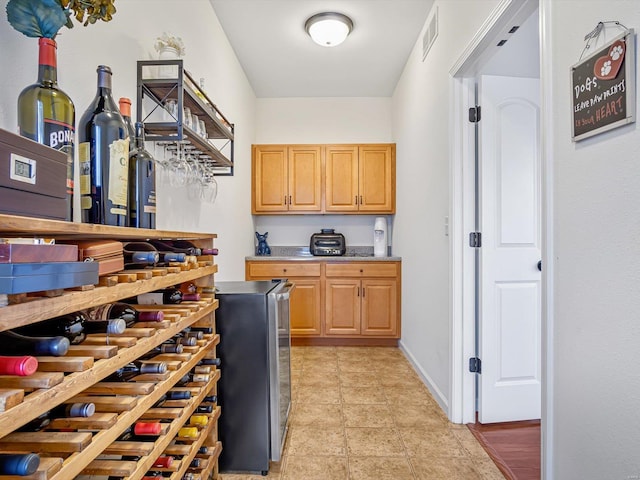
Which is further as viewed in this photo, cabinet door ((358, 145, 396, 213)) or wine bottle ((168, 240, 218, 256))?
cabinet door ((358, 145, 396, 213))

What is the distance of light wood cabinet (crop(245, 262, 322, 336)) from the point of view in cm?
370

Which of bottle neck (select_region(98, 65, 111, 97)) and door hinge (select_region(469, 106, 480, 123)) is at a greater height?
door hinge (select_region(469, 106, 480, 123))

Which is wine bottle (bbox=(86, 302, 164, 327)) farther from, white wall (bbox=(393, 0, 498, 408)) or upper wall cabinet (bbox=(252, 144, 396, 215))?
upper wall cabinet (bbox=(252, 144, 396, 215))

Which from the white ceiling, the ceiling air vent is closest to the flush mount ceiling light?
the white ceiling

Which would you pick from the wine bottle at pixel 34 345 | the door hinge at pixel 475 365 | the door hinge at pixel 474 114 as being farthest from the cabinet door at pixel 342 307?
the wine bottle at pixel 34 345

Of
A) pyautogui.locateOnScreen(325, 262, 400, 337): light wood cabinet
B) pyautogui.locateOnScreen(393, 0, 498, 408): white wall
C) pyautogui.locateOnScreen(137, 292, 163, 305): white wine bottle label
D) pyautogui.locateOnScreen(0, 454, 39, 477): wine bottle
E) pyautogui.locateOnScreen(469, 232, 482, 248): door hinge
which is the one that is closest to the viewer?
pyautogui.locateOnScreen(0, 454, 39, 477): wine bottle

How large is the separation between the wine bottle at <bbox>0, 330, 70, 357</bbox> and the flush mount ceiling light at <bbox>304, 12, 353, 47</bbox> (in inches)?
109

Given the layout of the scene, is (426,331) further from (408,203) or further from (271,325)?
(271,325)

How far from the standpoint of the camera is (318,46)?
307 cm

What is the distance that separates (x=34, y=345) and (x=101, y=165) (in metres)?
0.48

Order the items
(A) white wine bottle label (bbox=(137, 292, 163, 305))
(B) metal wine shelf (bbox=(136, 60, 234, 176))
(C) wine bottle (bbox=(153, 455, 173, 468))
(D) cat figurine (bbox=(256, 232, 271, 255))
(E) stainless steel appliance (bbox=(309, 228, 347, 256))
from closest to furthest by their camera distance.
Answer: (C) wine bottle (bbox=(153, 455, 173, 468))
(A) white wine bottle label (bbox=(137, 292, 163, 305))
(B) metal wine shelf (bbox=(136, 60, 234, 176))
(E) stainless steel appliance (bbox=(309, 228, 347, 256))
(D) cat figurine (bbox=(256, 232, 271, 255))

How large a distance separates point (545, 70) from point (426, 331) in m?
2.01

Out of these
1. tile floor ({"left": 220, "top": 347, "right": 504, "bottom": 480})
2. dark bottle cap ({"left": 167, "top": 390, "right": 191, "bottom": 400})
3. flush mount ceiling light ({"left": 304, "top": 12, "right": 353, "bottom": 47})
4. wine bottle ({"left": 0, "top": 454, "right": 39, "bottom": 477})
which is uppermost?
flush mount ceiling light ({"left": 304, "top": 12, "right": 353, "bottom": 47})

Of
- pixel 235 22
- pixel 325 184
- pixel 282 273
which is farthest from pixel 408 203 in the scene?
pixel 235 22
